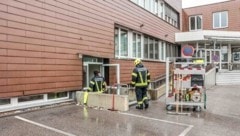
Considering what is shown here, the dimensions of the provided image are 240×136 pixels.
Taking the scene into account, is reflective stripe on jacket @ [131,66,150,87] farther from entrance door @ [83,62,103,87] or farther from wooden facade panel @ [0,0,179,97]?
entrance door @ [83,62,103,87]

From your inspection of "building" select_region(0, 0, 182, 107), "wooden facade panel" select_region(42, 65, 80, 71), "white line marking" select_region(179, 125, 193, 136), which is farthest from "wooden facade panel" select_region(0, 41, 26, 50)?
"white line marking" select_region(179, 125, 193, 136)

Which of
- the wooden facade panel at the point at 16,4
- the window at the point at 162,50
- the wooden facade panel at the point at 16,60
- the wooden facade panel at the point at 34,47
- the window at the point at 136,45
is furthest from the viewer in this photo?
the window at the point at 162,50

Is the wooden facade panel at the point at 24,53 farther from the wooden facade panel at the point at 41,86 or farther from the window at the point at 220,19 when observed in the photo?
the window at the point at 220,19

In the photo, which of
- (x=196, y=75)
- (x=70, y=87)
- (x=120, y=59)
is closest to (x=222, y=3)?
(x=120, y=59)

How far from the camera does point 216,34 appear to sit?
27.0m

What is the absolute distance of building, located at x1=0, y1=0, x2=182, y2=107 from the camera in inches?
347

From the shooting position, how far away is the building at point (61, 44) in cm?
882

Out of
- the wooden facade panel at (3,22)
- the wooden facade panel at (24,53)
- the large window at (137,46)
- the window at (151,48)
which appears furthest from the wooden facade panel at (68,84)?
the window at (151,48)

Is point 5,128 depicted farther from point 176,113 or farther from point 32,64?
point 176,113

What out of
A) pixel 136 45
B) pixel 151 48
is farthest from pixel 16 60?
pixel 151 48

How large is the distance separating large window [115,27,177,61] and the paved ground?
6017 mm

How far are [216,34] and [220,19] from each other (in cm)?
513

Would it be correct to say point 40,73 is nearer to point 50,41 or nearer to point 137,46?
point 50,41

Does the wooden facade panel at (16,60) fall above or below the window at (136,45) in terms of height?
below
